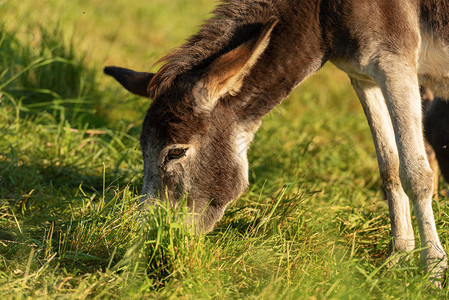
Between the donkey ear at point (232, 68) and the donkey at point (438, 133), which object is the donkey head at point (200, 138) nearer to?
the donkey ear at point (232, 68)

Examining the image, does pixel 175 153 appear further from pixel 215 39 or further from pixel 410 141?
pixel 410 141

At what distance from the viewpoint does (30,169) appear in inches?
181

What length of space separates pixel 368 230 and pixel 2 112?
11.3 ft

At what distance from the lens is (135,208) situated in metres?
3.53

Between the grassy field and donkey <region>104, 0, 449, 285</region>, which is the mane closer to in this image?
donkey <region>104, 0, 449, 285</region>

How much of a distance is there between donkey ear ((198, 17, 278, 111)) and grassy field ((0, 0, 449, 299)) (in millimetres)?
731

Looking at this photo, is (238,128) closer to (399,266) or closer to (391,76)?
(391,76)

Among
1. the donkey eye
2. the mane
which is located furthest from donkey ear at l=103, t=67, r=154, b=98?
the donkey eye

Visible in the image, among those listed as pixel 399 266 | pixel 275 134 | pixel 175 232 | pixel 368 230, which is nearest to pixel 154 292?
pixel 175 232

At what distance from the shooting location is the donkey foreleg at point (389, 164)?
3770 mm

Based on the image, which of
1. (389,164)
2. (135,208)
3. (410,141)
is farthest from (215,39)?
(389,164)

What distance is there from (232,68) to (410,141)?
1246 mm

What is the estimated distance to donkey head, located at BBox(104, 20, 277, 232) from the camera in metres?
3.46

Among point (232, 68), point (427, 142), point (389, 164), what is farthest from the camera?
point (427, 142)
